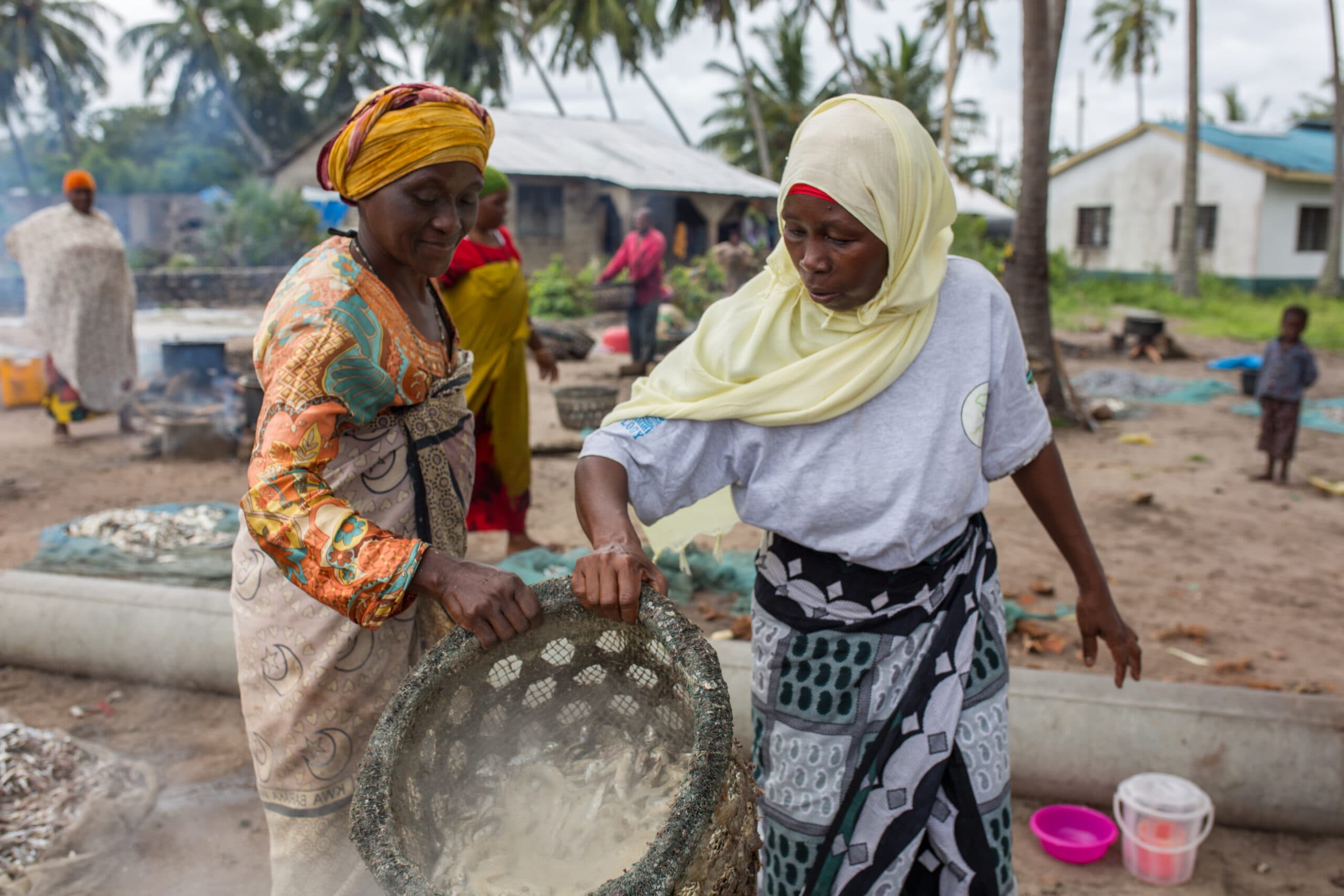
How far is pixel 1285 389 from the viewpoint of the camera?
6.76 metres

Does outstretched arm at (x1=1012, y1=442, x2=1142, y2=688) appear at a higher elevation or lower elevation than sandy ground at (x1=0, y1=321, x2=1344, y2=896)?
higher

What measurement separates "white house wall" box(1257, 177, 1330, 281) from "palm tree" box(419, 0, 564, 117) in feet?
59.8

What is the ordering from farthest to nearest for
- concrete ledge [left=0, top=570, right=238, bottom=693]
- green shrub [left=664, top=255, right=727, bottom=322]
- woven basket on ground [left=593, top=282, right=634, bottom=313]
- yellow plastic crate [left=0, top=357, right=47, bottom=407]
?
woven basket on ground [left=593, top=282, right=634, bottom=313] < green shrub [left=664, top=255, right=727, bottom=322] < yellow plastic crate [left=0, top=357, right=47, bottom=407] < concrete ledge [left=0, top=570, right=238, bottom=693]

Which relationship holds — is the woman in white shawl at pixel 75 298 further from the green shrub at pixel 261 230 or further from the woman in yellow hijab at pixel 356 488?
the green shrub at pixel 261 230

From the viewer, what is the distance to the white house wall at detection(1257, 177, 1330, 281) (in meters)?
21.7

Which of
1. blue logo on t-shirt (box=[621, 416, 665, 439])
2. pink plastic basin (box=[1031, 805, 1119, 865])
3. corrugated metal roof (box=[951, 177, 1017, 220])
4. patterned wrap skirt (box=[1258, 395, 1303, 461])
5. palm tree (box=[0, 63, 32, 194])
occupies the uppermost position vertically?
palm tree (box=[0, 63, 32, 194])

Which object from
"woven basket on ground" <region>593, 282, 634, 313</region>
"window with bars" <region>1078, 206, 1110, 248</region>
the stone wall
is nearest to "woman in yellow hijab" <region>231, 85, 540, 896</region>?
"woven basket on ground" <region>593, 282, 634, 313</region>

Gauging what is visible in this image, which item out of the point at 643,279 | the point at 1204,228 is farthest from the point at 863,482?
the point at 1204,228

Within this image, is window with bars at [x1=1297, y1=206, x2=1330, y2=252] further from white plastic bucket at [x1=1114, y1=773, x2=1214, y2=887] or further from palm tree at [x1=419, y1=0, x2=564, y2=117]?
white plastic bucket at [x1=1114, y1=773, x2=1214, y2=887]

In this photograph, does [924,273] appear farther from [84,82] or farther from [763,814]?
[84,82]

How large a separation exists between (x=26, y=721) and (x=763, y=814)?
2914 millimetres

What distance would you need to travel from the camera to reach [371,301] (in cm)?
156

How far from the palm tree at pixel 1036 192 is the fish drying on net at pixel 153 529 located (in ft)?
19.8

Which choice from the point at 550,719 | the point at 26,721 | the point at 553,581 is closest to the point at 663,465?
the point at 553,581
